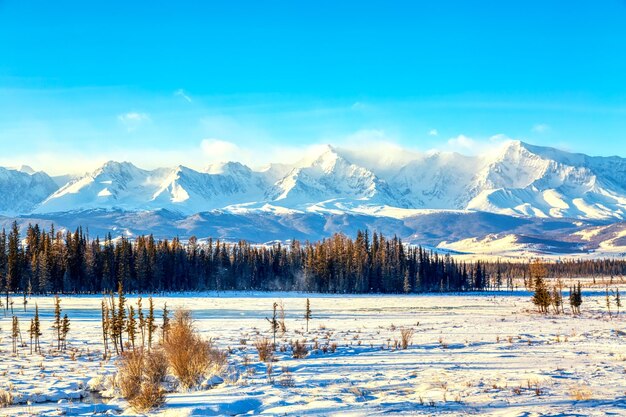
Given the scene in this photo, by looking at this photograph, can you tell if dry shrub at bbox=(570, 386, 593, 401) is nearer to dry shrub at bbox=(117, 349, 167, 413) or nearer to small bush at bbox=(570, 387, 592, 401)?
small bush at bbox=(570, 387, 592, 401)

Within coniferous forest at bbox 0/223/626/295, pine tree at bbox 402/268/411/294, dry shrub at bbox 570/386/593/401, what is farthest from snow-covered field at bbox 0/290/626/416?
pine tree at bbox 402/268/411/294

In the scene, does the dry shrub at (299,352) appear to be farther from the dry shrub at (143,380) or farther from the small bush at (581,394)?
the small bush at (581,394)

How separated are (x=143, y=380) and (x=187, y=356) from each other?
186 centimetres

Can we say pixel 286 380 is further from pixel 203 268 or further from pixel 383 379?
pixel 203 268

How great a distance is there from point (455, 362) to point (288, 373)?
765cm

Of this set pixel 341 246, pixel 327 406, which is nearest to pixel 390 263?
pixel 341 246

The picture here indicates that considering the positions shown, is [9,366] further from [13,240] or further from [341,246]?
[341,246]

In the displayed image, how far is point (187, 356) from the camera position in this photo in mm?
A: 22000

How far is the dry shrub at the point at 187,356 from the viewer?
21.9 meters

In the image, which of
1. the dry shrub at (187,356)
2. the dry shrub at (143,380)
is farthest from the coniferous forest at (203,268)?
the dry shrub at (143,380)

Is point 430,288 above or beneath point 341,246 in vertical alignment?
beneath

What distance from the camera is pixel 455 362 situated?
25.9 m

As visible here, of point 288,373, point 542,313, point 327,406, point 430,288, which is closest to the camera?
point 327,406

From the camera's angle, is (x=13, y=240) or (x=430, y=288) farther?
(x=430, y=288)
